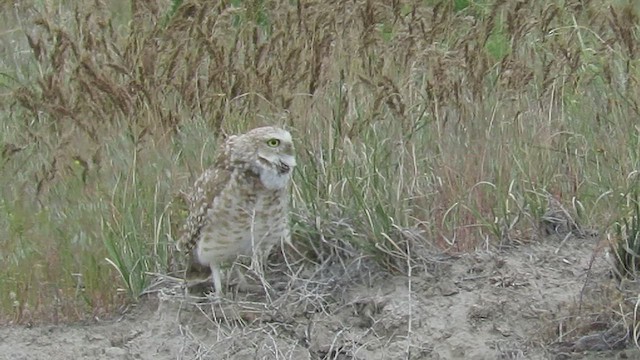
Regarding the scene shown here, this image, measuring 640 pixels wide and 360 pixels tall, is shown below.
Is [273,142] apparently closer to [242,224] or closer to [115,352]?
[242,224]

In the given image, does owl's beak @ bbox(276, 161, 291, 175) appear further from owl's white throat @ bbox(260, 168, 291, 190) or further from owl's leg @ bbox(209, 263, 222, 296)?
owl's leg @ bbox(209, 263, 222, 296)

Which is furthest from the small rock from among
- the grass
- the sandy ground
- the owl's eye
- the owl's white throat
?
the owl's eye

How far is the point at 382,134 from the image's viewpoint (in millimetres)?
6297

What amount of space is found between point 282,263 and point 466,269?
2.57 ft

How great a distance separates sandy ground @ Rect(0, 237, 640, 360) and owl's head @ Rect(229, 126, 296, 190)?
0.42m

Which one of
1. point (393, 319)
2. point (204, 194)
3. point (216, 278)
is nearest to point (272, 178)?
point (204, 194)

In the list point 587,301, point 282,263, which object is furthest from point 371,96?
point 587,301

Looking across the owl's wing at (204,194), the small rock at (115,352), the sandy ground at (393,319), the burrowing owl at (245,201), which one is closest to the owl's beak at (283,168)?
the burrowing owl at (245,201)

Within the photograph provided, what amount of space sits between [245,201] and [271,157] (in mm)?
205

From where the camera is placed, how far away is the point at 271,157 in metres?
5.27

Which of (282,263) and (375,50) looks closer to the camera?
(282,263)

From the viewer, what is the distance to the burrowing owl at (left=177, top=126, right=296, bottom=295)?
528 centimetres

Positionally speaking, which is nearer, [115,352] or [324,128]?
[115,352]

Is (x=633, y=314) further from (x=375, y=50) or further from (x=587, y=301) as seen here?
(x=375, y=50)
